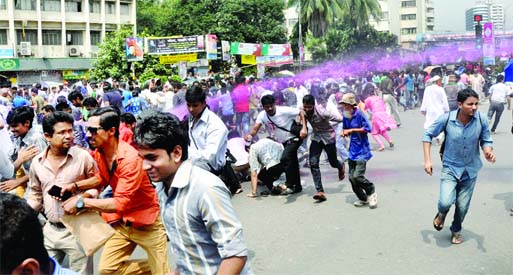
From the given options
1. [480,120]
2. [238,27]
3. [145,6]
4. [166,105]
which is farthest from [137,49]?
[145,6]

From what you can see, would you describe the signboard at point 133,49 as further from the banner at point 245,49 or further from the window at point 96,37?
the window at point 96,37

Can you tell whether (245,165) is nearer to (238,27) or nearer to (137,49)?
(137,49)

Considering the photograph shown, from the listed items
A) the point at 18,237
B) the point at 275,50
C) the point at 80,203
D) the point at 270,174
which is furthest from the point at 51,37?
the point at 18,237

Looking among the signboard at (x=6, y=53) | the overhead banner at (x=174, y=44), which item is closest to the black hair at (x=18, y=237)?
the overhead banner at (x=174, y=44)

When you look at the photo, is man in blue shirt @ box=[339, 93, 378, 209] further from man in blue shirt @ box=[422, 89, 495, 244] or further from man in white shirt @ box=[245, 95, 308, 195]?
man in blue shirt @ box=[422, 89, 495, 244]

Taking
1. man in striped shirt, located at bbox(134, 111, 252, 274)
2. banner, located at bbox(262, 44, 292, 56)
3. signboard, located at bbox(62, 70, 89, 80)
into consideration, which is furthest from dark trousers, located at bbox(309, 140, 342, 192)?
signboard, located at bbox(62, 70, 89, 80)

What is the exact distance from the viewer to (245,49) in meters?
30.2

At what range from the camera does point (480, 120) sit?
5621 millimetres

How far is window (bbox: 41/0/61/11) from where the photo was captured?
46.9 m

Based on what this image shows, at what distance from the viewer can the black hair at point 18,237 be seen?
1620 mm

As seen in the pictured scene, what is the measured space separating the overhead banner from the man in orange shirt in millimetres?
25954

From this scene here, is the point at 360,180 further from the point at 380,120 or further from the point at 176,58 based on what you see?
the point at 176,58

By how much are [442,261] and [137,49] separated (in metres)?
24.6

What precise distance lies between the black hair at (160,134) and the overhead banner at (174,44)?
27480mm
